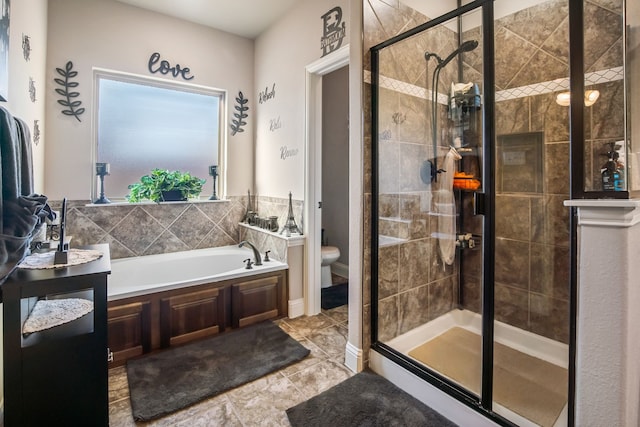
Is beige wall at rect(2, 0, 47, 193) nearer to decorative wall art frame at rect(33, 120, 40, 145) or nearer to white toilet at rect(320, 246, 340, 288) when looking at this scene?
decorative wall art frame at rect(33, 120, 40, 145)

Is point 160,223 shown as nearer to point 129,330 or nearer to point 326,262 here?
point 129,330

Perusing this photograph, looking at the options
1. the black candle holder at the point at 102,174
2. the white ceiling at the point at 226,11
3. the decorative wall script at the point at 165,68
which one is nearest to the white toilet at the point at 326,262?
the black candle holder at the point at 102,174

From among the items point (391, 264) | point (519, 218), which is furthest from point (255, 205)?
point (519, 218)

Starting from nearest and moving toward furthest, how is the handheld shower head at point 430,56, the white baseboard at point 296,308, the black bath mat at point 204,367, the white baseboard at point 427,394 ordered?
the white baseboard at point 427,394 < the black bath mat at point 204,367 < the handheld shower head at point 430,56 < the white baseboard at point 296,308

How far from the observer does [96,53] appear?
296 centimetres

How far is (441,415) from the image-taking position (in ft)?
5.54

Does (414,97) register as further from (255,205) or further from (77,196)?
(77,196)

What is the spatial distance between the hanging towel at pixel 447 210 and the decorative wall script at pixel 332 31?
1264 mm

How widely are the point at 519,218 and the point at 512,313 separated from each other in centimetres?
69

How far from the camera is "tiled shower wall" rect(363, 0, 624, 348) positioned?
6.81ft

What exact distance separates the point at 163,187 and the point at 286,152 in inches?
52.5

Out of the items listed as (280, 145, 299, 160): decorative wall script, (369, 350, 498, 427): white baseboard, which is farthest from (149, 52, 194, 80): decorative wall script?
(369, 350, 498, 427): white baseboard

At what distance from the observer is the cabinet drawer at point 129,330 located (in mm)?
2160

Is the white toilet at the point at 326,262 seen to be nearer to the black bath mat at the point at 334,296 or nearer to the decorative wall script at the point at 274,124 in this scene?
the black bath mat at the point at 334,296
